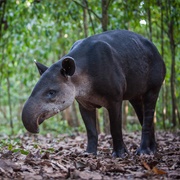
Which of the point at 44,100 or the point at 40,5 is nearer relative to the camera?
the point at 44,100

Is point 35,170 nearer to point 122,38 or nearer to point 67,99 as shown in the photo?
point 67,99

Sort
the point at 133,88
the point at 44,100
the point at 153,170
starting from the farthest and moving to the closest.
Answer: the point at 133,88
the point at 44,100
the point at 153,170

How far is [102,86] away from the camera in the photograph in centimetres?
568

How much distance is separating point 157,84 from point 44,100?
7.87 feet

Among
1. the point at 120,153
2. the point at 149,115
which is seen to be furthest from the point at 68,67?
the point at 149,115

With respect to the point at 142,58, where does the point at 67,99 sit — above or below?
below

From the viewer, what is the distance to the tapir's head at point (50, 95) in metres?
5.06

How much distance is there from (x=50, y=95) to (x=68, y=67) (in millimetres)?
497

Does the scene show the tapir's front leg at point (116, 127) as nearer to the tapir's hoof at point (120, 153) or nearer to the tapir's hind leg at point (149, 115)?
the tapir's hoof at point (120, 153)

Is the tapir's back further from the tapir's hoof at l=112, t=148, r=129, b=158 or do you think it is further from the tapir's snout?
the tapir's snout

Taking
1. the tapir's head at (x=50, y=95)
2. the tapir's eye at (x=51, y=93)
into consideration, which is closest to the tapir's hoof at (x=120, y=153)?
the tapir's head at (x=50, y=95)

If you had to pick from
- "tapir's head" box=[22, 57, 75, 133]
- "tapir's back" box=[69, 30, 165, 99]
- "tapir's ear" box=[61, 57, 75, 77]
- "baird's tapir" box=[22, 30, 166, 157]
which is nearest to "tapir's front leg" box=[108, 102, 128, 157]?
"baird's tapir" box=[22, 30, 166, 157]

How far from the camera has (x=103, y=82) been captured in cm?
568

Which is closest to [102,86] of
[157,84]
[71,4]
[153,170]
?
[157,84]
